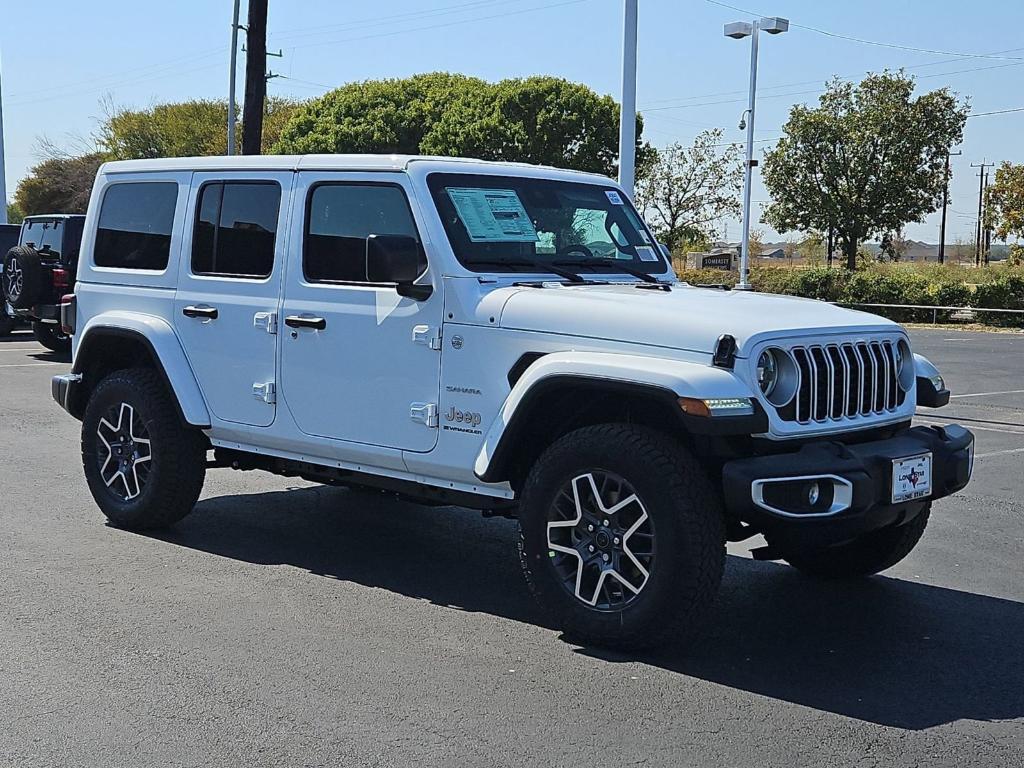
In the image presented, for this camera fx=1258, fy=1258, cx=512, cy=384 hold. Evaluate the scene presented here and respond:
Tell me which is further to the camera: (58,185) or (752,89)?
(58,185)

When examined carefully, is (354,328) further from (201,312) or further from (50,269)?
(50,269)

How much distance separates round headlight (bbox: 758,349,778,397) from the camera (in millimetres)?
4992

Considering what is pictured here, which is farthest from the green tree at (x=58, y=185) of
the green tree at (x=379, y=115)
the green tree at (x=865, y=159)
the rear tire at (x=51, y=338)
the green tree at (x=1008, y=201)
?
the rear tire at (x=51, y=338)

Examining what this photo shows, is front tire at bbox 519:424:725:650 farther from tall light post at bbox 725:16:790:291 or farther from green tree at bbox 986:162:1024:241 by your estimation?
green tree at bbox 986:162:1024:241

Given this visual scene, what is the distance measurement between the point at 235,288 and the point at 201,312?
0.87 ft

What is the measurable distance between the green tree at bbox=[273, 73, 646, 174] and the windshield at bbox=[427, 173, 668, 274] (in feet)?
160

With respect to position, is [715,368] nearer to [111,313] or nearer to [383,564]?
[383,564]

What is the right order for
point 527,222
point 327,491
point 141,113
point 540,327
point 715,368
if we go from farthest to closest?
point 141,113 < point 327,491 < point 527,222 < point 540,327 < point 715,368

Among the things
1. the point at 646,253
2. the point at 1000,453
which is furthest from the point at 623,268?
the point at 1000,453

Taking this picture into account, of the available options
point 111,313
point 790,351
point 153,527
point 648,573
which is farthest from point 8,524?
point 790,351

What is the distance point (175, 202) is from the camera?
7.08m

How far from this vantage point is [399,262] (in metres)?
5.72

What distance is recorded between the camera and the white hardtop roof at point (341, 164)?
6.14m

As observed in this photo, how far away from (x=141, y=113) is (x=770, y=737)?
74.3 metres
